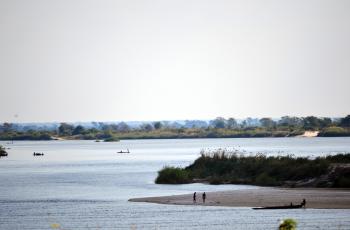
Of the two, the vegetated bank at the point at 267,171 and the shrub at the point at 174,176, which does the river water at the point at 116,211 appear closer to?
the shrub at the point at 174,176

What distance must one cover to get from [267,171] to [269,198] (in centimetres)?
1388

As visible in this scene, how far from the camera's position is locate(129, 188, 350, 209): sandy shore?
195 ft

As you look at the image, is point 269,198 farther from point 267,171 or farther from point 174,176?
point 174,176

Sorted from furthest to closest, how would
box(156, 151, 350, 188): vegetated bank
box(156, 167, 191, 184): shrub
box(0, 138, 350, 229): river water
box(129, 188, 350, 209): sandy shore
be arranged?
box(156, 167, 191, 184): shrub
box(156, 151, 350, 188): vegetated bank
box(129, 188, 350, 209): sandy shore
box(0, 138, 350, 229): river water

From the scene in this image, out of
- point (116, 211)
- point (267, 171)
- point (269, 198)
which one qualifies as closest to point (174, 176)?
point (267, 171)

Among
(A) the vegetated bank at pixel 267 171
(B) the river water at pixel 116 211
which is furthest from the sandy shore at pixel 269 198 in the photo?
(A) the vegetated bank at pixel 267 171

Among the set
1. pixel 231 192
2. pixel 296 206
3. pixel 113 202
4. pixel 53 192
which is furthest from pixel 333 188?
pixel 53 192

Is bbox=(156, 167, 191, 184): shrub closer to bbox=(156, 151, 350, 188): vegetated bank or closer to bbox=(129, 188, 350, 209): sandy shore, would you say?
bbox=(156, 151, 350, 188): vegetated bank

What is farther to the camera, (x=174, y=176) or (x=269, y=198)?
(x=174, y=176)

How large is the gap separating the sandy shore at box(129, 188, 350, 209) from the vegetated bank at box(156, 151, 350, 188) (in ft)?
7.37

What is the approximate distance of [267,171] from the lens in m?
76.4

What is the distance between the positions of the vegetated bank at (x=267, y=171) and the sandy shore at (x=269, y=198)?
2246mm

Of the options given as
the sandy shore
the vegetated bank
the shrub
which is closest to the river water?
the shrub

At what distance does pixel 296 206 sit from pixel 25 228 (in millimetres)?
17498
